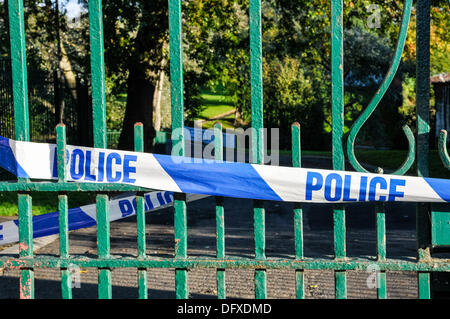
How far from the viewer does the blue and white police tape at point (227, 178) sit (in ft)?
9.28

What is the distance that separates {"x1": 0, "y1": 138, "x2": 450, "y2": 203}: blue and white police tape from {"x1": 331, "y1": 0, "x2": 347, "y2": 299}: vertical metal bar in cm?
11

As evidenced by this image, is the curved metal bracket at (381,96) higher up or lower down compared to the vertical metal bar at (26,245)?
higher up

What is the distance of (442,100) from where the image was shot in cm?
2655

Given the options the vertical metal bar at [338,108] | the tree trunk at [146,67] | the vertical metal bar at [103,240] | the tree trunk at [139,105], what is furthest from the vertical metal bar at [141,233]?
the tree trunk at [139,105]

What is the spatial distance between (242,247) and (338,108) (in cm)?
547

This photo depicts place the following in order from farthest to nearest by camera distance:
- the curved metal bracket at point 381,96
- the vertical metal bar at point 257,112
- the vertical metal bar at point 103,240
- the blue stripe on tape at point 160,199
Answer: the blue stripe on tape at point 160,199 → the vertical metal bar at point 103,240 → the vertical metal bar at point 257,112 → the curved metal bracket at point 381,96

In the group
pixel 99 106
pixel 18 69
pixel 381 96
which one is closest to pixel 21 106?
pixel 18 69

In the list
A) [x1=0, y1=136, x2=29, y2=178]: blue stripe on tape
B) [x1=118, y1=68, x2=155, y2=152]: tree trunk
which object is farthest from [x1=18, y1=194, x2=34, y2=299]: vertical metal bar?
[x1=118, y1=68, x2=155, y2=152]: tree trunk

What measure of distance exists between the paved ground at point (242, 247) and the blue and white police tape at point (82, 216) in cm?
35

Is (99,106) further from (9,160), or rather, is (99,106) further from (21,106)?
(9,160)

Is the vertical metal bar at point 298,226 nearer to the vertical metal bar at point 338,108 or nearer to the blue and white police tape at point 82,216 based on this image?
the vertical metal bar at point 338,108

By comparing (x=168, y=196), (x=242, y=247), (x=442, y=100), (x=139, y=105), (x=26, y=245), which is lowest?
(x=242, y=247)

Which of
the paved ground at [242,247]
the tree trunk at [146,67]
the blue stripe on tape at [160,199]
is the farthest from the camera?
the tree trunk at [146,67]

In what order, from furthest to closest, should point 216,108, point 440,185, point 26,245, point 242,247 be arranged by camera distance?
1. point 216,108
2. point 242,247
3. point 26,245
4. point 440,185
